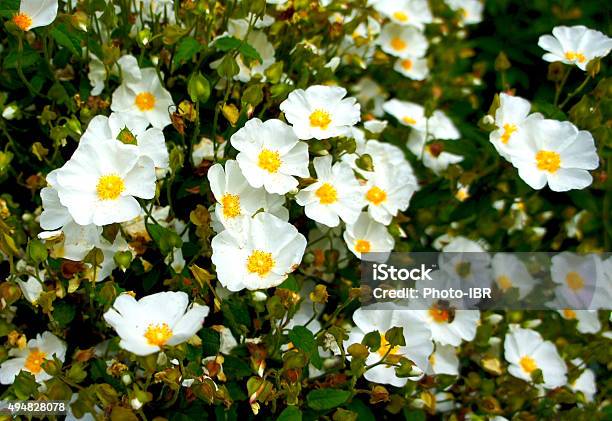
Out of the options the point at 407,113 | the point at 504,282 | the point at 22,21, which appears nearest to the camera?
the point at 22,21

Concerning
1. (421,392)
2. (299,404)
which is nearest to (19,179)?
(299,404)

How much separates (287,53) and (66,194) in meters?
0.73

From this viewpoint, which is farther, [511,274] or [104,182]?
[511,274]

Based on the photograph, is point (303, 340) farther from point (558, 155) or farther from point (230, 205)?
point (558, 155)

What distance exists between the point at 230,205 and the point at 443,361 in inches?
25.6

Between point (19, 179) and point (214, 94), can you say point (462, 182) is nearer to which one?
point (214, 94)

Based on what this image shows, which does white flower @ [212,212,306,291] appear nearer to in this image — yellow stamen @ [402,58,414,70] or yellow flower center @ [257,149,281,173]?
yellow flower center @ [257,149,281,173]

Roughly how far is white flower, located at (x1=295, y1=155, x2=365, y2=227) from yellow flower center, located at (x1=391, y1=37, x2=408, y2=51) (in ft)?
2.38

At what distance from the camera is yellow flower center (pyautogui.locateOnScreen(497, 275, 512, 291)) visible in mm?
1869

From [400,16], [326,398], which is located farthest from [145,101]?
[400,16]

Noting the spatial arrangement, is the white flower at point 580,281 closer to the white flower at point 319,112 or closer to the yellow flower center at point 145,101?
the white flower at point 319,112

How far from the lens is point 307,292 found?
5.63 feet

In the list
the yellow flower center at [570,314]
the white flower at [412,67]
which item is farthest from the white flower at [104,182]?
the yellow flower center at [570,314]

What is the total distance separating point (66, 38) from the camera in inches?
59.8
